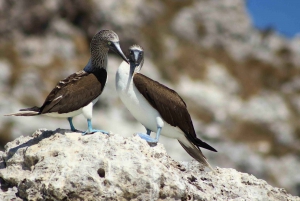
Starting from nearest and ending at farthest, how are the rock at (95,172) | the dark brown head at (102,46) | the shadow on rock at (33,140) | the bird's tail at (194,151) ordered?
the rock at (95,172), the shadow on rock at (33,140), the dark brown head at (102,46), the bird's tail at (194,151)

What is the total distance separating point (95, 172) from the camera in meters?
7.41

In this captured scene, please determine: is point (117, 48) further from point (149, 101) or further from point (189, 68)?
point (189, 68)

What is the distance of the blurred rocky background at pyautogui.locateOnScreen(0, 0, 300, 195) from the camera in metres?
32.8

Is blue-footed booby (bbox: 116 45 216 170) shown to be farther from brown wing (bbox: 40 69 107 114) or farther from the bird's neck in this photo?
brown wing (bbox: 40 69 107 114)

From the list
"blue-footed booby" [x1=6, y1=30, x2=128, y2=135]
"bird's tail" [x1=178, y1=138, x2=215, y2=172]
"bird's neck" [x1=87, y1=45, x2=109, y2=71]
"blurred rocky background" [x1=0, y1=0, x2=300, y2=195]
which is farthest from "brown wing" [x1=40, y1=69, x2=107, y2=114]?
"blurred rocky background" [x1=0, y1=0, x2=300, y2=195]

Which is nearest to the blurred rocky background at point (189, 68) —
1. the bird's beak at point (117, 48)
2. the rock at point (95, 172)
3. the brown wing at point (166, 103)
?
the brown wing at point (166, 103)

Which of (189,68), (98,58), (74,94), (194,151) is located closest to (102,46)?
(98,58)

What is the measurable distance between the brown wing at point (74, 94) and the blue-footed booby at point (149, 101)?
51cm

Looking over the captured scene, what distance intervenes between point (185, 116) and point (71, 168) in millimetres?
3081

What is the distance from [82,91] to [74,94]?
14cm

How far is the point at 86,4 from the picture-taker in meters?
44.5

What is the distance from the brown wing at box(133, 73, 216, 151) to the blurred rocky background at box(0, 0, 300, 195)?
673 inches

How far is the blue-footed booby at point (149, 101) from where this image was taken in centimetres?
923

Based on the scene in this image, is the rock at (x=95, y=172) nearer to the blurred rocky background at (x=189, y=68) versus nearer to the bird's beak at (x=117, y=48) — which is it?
the bird's beak at (x=117, y=48)
